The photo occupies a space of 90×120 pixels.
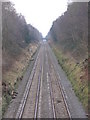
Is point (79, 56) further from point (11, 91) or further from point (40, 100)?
point (40, 100)

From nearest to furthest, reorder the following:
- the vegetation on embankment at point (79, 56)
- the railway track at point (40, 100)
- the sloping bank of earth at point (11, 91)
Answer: the railway track at point (40, 100) < the sloping bank of earth at point (11, 91) < the vegetation on embankment at point (79, 56)

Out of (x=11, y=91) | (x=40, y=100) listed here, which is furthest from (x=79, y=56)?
(x=40, y=100)

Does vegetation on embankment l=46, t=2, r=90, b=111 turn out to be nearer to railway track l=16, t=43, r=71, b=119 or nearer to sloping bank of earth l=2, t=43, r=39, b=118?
railway track l=16, t=43, r=71, b=119

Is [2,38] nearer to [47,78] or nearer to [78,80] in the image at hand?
[47,78]

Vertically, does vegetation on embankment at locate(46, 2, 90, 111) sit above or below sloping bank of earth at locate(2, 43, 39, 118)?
above

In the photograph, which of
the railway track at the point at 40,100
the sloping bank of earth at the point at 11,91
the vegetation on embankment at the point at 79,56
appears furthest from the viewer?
the vegetation on embankment at the point at 79,56

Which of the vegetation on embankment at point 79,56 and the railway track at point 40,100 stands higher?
the vegetation on embankment at point 79,56

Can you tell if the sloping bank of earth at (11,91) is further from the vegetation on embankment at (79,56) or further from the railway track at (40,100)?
the vegetation on embankment at (79,56)

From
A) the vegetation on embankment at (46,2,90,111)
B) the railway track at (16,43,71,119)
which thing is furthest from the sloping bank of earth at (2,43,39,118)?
the vegetation on embankment at (46,2,90,111)

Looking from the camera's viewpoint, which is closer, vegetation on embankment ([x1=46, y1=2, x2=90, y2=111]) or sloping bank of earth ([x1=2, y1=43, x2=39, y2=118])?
sloping bank of earth ([x1=2, y1=43, x2=39, y2=118])

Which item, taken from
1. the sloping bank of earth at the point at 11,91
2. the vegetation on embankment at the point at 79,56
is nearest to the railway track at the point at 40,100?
the sloping bank of earth at the point at 11,91

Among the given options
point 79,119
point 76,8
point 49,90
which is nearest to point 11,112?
point 79,119
